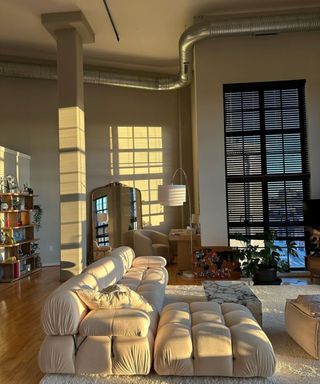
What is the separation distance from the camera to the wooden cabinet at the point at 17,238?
292 inches

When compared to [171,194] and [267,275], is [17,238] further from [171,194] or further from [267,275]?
[267,275]

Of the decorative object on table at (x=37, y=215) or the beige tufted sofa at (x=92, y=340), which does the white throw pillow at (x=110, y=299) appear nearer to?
the beige tufted sofa at (x=92, y=340)

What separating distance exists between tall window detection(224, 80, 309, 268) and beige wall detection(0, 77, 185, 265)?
2785mm

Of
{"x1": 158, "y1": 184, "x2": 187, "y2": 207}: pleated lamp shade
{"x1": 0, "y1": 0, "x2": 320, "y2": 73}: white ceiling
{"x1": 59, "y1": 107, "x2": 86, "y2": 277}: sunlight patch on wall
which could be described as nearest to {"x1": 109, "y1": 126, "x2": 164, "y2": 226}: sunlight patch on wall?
{"x1": 0, "y1": 0, "x2": 320, "y2": 73}: white ceiling

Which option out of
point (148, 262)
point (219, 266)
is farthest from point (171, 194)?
point (219, 266)

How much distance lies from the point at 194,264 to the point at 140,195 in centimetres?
315

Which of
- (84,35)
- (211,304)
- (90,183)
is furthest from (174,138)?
(211,304)

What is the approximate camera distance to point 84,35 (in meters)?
7.38

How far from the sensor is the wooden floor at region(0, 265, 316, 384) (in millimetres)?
3201

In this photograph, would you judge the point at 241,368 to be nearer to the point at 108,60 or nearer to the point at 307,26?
the point at 307,26

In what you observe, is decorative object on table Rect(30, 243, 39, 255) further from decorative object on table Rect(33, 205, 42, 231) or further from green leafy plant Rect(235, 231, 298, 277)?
green leafy plant Rect(235, 231, 298, 277)

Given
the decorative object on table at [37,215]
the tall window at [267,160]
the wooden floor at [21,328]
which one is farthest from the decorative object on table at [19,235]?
the tall window at [267,160]

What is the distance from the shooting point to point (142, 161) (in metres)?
9.77

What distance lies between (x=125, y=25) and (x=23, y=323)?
5.78m
